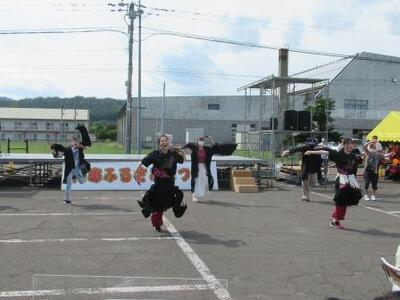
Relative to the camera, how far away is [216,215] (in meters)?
11.6

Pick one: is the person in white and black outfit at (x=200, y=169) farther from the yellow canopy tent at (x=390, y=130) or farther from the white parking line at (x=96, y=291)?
the yellow canopy tent at (x=390, y=130)

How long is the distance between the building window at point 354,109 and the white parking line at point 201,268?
5213cm

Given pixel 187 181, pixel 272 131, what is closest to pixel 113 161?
pixel 187 181

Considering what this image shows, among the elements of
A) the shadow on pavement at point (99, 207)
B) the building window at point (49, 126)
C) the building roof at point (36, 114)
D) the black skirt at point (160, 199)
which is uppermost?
the building roof at point (36, 114)

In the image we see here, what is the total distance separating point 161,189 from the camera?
9.38 meters

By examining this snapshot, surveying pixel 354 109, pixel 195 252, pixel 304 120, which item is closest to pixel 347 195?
pixel 195 252

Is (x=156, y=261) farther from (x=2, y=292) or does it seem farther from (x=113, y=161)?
(x=113, y=161)

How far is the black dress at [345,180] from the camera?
10102 mm

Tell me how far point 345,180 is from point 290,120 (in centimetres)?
986

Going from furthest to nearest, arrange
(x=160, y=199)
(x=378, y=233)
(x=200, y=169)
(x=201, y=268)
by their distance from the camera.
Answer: (x=200, y=169) → (x=378, y=233) → (x=160, y=199) → (x=201, y=268)

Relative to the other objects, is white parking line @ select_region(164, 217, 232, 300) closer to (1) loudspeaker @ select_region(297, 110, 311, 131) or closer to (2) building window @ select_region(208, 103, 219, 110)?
(1) loudspeaker @ select_region(297, 110, 311, 131)

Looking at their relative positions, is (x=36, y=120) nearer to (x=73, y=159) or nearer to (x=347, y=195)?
(x=73, y=159)

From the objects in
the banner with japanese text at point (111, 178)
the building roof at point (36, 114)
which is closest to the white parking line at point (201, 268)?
the banner with japanese text at point (111, 178)

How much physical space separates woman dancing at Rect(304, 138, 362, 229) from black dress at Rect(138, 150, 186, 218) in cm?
304
